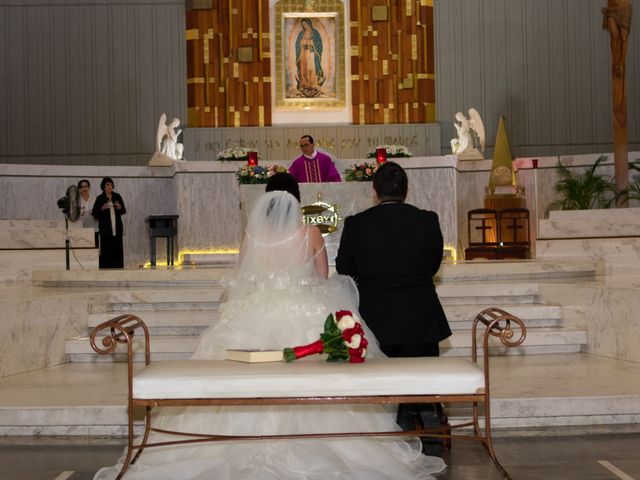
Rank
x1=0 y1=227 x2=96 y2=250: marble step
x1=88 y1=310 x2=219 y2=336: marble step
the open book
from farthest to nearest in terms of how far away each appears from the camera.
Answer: x1=0 y1=227 x2=96 y2=250: marble step → x1=88 y1=310 x2=219 y2=336: marble step → the open book

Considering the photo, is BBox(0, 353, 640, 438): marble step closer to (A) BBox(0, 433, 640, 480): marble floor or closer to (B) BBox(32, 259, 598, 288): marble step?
(A) BBox(0, 433, 640, 480): marble floor

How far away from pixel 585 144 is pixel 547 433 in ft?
43.6

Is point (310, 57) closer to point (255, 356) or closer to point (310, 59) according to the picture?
point (310, 59)

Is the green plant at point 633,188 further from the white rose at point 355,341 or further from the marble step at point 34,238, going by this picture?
the white rose at point 355,341

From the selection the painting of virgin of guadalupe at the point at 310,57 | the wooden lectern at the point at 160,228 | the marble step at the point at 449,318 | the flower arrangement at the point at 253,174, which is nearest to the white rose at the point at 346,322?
the marble step at the point at 449,318

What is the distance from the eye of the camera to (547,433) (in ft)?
19.4

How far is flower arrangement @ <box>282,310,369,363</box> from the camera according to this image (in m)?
4.69

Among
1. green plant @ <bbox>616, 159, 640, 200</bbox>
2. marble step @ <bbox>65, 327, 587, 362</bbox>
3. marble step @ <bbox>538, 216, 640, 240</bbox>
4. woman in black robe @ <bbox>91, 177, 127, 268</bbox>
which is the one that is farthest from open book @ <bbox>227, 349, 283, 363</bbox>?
woman in black robe @ <bbox>91, 177, 127, 268</bbox>

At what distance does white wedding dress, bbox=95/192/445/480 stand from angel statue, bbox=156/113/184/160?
11.2 metres

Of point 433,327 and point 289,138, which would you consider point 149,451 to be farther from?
point 289,138

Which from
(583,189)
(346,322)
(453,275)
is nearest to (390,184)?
(346,322)

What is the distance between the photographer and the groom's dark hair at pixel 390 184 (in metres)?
5.15

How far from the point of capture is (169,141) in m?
16.6

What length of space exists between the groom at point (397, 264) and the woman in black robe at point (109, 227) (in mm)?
9516
